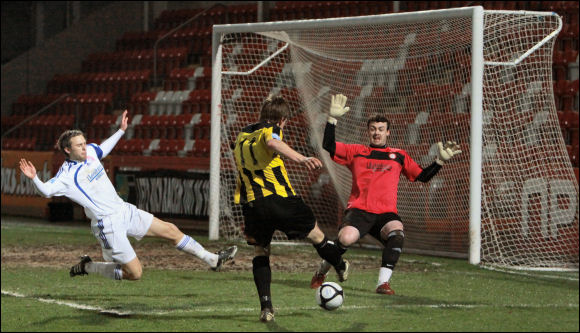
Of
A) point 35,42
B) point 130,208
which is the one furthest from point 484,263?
point 35,42

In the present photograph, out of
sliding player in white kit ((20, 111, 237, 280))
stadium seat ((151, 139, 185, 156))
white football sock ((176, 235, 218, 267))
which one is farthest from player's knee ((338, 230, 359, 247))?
stadium seat ((151, 139, 185, 156))

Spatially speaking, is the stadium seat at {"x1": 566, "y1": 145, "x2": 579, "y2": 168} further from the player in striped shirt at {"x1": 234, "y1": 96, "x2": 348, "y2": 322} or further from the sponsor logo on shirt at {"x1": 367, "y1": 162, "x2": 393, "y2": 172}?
the sponsor logo on shirt at {"x1": 367, "y1": 162, "x2": 393, "y2": 172}

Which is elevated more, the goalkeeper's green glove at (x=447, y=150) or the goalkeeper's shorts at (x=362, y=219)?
the goalkeeper's green glove at (x=447, y=150)

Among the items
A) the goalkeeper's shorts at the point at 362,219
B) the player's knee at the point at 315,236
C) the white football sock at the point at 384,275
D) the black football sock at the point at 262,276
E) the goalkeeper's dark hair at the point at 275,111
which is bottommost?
the black football sock at the point at 262,276

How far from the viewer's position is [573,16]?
22.4 metres

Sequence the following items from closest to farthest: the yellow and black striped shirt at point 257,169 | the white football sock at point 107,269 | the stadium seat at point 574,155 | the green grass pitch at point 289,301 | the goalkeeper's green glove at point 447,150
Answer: the goalkeeper's green glove at point 447,150 → the yellow and black striped shirt at point 257,169 → the white football sock at point 107,269 → the green grass pitch at point 289,301 → the stadium seat at point 574,155

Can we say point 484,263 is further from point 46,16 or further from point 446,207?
point 46,16

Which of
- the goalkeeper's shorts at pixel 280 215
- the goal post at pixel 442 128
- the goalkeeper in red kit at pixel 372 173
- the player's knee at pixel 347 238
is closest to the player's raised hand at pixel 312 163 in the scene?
the goalkeeper in red kit at pixel 372 173

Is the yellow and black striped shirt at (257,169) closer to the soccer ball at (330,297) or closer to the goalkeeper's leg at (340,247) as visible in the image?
the goalkeeper's leg at (340,247)

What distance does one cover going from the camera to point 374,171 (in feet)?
19.6

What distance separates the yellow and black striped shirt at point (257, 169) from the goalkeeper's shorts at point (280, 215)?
0.06 m

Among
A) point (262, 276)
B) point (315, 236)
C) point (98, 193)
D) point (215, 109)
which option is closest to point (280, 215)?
point (315, 236)

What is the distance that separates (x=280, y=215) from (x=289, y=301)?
8.24m

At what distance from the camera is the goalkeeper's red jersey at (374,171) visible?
19.5 ft
